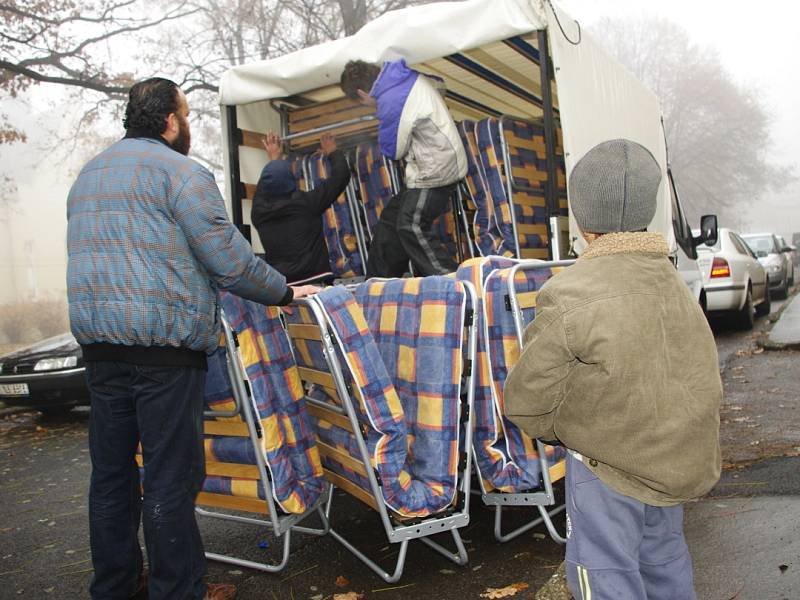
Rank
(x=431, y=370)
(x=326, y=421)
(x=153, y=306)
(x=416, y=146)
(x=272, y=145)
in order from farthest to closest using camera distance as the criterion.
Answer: (x=272, y=145), (x=416, y=146), (x=326, y=421), (x=431, y=370), (x=153, y=306)

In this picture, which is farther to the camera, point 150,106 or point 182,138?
point 182,138

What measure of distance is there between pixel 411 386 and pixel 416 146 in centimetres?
202

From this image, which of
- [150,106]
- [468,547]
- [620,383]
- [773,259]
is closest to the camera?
[620,383]

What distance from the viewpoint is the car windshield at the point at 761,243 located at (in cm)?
1834

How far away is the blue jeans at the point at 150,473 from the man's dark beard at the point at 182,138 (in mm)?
947

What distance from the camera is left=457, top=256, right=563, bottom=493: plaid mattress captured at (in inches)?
125

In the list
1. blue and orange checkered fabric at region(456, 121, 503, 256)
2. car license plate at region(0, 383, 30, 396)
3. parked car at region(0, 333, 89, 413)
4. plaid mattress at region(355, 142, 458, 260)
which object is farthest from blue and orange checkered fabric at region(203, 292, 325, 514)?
car license plate at region(0, 383, 30, 396)

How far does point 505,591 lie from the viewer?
2.91 metres

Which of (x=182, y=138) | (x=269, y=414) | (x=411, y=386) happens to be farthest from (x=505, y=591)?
(x=182, y=138)

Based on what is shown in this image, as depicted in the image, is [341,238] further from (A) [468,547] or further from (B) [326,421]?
(A) [468,547]

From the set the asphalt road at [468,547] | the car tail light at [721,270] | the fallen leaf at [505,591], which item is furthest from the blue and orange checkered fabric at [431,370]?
the car tail light at [721,270]

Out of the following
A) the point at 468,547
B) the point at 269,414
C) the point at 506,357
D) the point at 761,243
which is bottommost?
the point at 468,547

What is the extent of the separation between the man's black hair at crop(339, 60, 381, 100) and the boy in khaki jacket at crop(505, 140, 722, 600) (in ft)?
9.73

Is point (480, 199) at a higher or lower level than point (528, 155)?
lower
